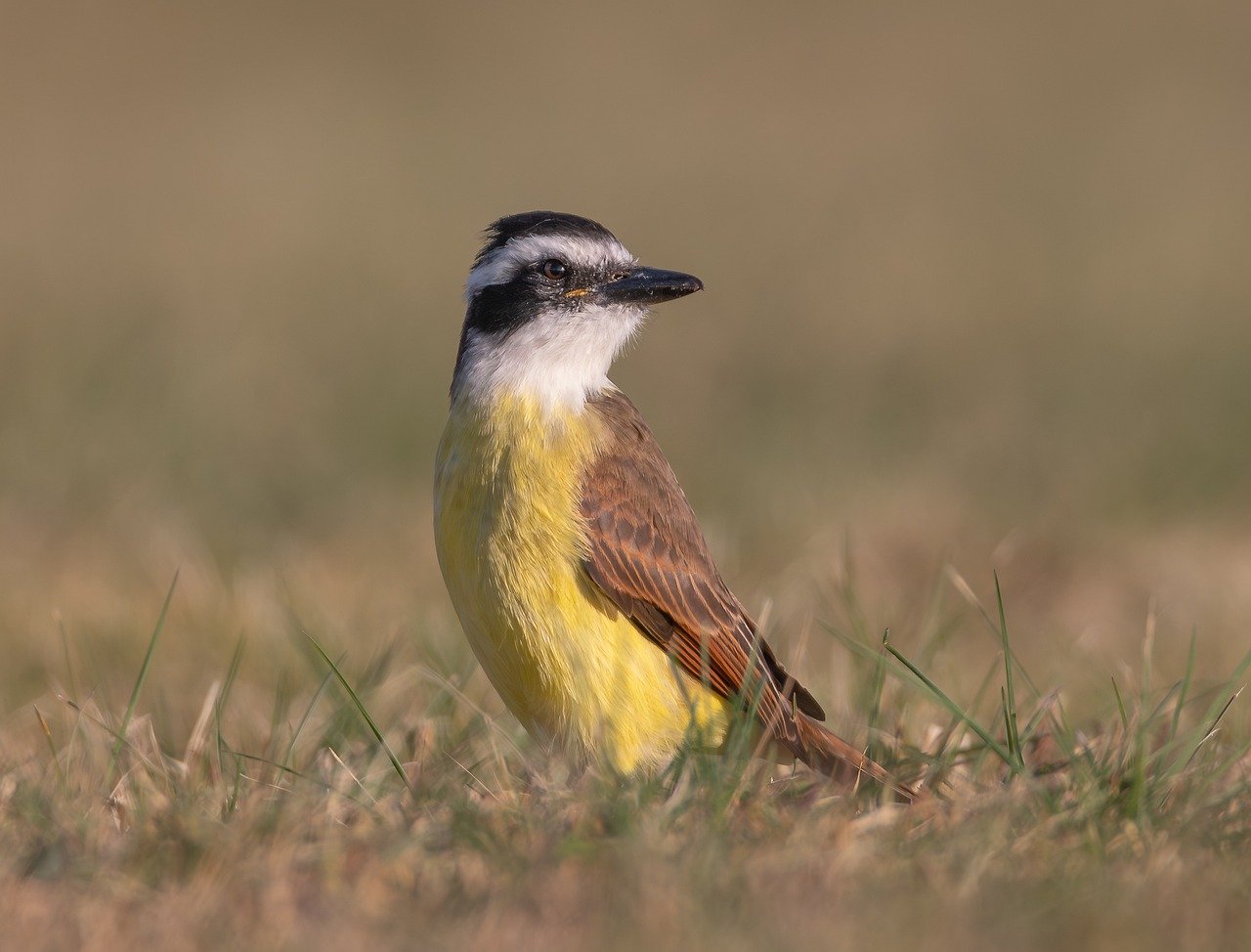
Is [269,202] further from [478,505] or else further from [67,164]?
[478,505]

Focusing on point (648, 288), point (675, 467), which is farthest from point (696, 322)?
point (648, 288)

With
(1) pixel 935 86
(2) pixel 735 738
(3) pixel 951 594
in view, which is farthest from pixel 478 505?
(1) pixel 935 86

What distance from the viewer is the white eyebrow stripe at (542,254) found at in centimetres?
699

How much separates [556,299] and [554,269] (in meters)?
0.14

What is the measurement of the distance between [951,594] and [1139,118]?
691 inches

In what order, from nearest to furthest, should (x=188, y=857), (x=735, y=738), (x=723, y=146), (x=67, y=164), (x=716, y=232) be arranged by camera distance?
(x=188, y=857), (x=735, y=738), (x=716, y=232), (x=67, y=164), (x=723, y=146)

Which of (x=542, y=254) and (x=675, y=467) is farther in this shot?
(x=675, y=467)

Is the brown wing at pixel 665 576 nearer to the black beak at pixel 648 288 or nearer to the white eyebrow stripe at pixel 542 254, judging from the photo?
the black beak at pixel 648 288

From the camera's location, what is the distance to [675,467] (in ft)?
40.0

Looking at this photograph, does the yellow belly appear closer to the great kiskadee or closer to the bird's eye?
the great kiskadee

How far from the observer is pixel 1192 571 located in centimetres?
924

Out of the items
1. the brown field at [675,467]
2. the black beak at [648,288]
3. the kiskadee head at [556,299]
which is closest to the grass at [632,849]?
the brown field at [675,467]

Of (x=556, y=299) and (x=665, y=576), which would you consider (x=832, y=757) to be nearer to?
(x=665, y=576)

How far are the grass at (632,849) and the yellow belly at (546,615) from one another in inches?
9.4
